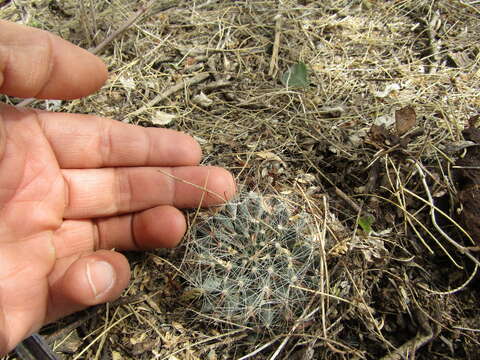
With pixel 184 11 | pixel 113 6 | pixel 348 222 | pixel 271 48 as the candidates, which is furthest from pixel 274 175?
pixel 113 6

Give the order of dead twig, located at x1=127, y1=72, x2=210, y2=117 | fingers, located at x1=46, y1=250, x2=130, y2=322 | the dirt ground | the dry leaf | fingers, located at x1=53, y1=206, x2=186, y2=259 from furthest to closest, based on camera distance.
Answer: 1. dead twig, located at x1=127, y1=72, x2=210, y2=117
2. the dry leaf
3. fingers, located at x1=53, y1=206, x2=186, y2=259
4. the dirt ground
5. fingers, located at x1=46, y1=250, x2=130, y2=322

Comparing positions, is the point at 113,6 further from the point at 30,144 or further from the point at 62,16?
the point at 30,144

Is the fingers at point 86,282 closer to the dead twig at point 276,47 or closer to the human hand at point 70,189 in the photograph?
the human hand at point 70,189

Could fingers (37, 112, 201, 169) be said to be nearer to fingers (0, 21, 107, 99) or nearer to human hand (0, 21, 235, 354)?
human hand (0, 21, 235, 354)

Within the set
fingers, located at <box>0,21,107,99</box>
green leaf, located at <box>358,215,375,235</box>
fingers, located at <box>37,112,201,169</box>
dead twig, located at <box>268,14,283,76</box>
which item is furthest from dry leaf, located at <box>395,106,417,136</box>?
fingers, located at <box>0,21,107,99</box>

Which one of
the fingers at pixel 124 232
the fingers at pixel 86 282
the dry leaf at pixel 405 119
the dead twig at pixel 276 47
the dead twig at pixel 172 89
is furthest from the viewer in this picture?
the dead twig at pixel 276 47

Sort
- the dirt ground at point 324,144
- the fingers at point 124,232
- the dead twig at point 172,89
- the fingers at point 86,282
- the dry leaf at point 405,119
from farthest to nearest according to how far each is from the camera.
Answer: the dead twig at point 172,89 → the dry leaf at point 405,119 → the fingers at point 124,232 → the dirt ground at point 324,144 → the fingers at point 86,282

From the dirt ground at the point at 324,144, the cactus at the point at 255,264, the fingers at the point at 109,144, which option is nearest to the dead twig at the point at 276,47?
the dirt ground at the point at 324,144

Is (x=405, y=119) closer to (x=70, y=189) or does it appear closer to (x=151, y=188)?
(x=151, y=188)
